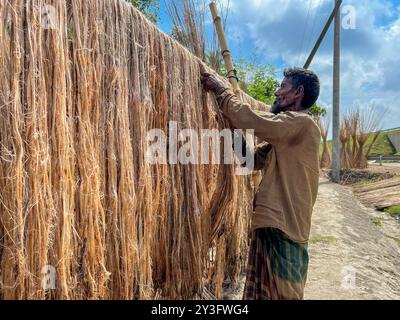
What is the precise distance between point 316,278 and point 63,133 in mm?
3470

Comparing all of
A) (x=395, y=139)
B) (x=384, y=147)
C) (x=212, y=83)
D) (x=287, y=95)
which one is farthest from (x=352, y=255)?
(x=395, y=139)

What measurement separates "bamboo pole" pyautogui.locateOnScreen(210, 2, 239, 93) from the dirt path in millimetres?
2265

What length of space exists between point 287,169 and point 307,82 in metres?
0.50

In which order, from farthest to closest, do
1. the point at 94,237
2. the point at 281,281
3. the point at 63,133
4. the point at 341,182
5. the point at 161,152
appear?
the point at 341,182, the point at 161,152, the point at 281,281, the point at 94,237, the point at 63,133

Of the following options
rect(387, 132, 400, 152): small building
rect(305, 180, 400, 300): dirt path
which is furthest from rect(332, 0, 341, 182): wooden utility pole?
rect(387, 132, 400, 152): small building

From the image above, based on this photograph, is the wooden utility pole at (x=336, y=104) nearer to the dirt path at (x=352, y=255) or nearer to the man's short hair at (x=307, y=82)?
the dirt path at (x=352, y=255)

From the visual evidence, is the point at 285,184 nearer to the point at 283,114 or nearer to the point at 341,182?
the point at 283,114

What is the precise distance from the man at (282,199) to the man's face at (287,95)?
0.22 feet

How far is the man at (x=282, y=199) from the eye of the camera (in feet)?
5.96

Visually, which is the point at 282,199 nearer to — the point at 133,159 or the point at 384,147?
the point at 133,159

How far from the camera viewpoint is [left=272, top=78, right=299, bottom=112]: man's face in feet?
6.52

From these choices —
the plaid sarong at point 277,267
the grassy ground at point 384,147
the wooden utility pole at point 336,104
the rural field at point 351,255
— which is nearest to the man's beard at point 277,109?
the plaid sarong at point 277,267
